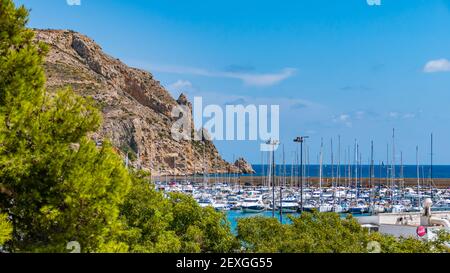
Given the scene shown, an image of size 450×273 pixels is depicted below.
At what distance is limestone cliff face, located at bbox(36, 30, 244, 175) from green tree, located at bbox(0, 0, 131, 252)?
225 ft

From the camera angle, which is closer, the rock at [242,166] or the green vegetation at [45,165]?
the green vegetation at [45,165]

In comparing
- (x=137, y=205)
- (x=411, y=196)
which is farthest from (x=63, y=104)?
(x=411, y=196)

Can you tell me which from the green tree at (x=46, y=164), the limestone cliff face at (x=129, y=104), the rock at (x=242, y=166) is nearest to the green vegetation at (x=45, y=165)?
the green tree at (x=46, y=164)

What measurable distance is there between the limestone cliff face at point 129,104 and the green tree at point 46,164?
68569 millimetres

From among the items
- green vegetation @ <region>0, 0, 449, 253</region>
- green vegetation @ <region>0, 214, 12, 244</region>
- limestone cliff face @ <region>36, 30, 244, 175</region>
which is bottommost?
green vegetation @ <region>0, 214, 12, 244</region>

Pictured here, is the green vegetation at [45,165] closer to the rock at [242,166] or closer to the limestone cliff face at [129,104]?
the limestone cliff face at [129,104]

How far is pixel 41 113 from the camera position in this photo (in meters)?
8.95

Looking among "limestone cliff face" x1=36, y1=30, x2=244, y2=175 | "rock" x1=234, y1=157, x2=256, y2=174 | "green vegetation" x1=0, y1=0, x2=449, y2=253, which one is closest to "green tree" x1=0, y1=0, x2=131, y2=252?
"green vegetation" x1=0, y1=0, x2=449, y2=253

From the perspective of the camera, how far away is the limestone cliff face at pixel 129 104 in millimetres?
88750

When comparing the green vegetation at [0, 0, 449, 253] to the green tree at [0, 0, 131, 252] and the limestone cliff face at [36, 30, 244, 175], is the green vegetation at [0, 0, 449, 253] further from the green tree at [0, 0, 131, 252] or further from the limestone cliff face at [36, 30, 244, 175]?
the limestone cliff face at [36, 30, 244, 175]

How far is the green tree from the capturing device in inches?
338

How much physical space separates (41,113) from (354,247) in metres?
7.74

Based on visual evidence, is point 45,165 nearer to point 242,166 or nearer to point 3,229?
point 3,229
